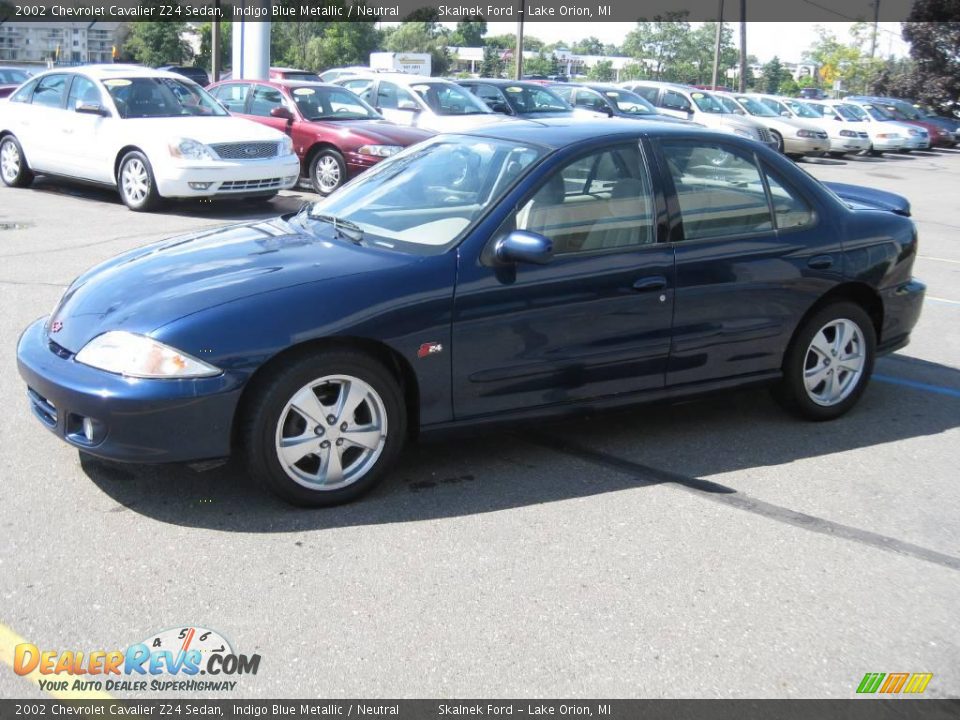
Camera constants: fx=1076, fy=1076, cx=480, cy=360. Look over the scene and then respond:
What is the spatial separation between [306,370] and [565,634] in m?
1.48

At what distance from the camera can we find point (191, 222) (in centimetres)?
1199

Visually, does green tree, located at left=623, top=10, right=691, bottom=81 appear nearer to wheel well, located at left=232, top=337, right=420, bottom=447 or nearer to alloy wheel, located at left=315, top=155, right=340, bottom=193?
alloy wheel, located at left=315, top=155, right=340, bottom=193

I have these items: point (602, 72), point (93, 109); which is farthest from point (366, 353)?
point (602, 72)

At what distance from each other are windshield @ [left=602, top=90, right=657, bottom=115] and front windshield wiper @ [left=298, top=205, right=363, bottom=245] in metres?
19.1

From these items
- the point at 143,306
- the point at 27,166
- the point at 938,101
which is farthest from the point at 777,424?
the point at 938,101

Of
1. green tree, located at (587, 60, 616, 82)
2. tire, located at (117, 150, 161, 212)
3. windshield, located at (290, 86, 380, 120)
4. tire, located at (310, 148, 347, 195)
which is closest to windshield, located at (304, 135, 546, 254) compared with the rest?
tire, located at (117, 150, 161, 212)

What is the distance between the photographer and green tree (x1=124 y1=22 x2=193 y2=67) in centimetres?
9544

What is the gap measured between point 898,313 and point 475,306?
9.06ft

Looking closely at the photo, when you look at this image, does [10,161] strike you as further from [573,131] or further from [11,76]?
[11,76]

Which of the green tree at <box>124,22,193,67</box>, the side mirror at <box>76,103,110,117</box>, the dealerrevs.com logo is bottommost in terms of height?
the dealerrevs.com logo

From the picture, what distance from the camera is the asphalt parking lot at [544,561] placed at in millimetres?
3389

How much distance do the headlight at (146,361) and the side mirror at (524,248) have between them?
1.32 m

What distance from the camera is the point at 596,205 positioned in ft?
16.6
